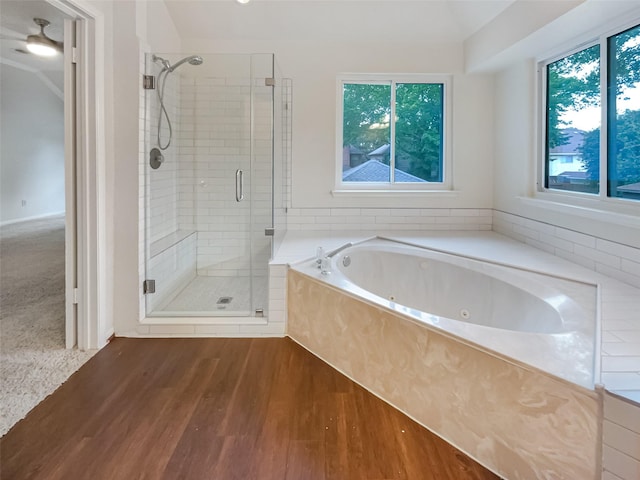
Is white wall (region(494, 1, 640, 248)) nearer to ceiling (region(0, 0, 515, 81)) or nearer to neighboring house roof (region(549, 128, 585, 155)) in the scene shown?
neighboring house roof (region(549, 128, 585, 155))

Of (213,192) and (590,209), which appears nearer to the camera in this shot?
(590,209)

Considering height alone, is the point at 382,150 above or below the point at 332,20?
below

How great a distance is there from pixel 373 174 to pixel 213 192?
151 cm

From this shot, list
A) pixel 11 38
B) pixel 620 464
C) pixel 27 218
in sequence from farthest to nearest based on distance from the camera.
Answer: pixel 27 218, pixel 11 38, pixel 620 464

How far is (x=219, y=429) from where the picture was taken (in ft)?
5.54

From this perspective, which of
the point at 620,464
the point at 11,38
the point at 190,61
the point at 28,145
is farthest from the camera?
the point at 28,145

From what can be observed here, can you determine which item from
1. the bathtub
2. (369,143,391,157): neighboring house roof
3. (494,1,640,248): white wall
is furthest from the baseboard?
(494,1,640,248): white wall

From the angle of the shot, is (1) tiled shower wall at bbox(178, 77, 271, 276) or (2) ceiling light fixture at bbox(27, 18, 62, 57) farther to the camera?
(2) ceiling light fixture at bbox(27, 18, 62, 57)

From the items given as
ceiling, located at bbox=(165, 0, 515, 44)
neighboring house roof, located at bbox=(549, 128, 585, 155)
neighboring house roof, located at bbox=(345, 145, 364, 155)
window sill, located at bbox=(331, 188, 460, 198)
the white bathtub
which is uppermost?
ceiling, located at bbox=(165, 0, 515, 44)

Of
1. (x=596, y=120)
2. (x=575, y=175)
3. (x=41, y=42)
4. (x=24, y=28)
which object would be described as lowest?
(x=575, y=175)

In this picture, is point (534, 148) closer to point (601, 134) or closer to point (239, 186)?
point (601, 134)

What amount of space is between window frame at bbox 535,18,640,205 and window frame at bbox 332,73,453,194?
823 millimetres

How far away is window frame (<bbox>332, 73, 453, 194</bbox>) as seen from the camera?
373 cm

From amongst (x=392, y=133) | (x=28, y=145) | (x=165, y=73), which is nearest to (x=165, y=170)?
(x=165, y=73)
